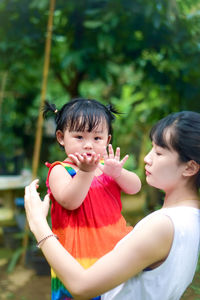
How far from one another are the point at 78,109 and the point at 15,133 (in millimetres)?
5377

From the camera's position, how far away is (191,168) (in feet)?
3.24

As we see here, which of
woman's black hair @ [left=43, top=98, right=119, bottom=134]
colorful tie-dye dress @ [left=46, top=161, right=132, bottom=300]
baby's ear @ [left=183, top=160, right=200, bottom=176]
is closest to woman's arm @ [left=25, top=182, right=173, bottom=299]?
baby's ear @ [left=183, top=160, right=200, bottom=176]

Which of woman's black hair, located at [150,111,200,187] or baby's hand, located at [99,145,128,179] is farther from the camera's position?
baby's hand, located at [99,145,128,179]

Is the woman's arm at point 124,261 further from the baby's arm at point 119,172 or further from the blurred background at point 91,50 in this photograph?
the blurred background at point 91,50

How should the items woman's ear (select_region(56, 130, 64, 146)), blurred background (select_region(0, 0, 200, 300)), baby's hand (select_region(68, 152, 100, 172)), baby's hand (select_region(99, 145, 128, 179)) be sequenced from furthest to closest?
blurred background (select_region(0, 0, 200, 300)) → woman's ear (select_region(56, 130, 64, 146)) → baby's hand (select_region(99, 145, 128, 179)) → baby's hand (select_region(68, 152, 100, 172))

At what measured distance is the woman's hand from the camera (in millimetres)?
1062

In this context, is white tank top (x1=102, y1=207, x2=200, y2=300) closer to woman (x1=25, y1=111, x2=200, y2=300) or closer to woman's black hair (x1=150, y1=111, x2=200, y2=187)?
woman (x1=25, y1=111, x2=200, y2=300)

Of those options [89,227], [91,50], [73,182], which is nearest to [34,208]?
[73,182]

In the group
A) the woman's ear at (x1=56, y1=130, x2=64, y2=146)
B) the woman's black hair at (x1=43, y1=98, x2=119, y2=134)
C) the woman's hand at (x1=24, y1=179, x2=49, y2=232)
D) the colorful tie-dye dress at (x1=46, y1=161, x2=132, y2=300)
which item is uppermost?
the woman's black hair at (x1=43, y1=98, x2=119, y2=134)

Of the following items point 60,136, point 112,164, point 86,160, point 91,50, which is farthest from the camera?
point 91,50

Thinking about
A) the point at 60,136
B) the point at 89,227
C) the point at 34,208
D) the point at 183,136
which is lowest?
the point at 89,227

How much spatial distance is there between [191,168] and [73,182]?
0.35 meters

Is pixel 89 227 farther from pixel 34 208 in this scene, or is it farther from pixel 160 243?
pixel 160 243

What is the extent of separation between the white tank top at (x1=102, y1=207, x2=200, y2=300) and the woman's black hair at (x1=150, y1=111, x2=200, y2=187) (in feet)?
0.44
